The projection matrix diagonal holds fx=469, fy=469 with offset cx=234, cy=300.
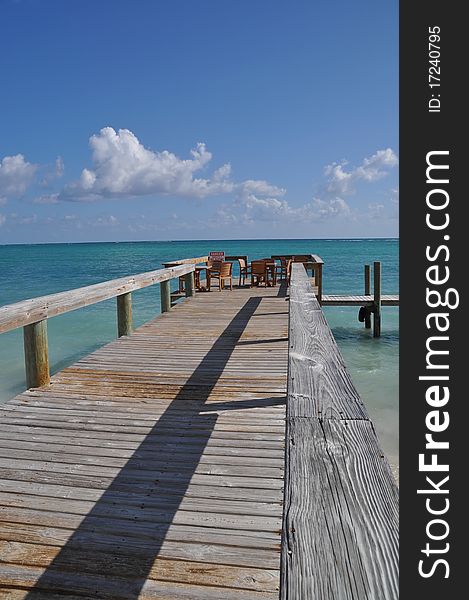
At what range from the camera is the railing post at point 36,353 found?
416 centimetres

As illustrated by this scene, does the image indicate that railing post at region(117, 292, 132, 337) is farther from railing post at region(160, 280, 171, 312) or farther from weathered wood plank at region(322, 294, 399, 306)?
weathered wood plank at region(322, 294, 399, 306)

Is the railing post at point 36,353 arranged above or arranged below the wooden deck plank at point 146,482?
above

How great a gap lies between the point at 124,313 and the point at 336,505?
595 cm

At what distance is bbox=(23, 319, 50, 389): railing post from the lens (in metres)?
4.16

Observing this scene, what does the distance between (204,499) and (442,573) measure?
183 cm

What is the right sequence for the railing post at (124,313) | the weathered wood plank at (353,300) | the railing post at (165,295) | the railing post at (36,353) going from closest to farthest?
the railing post at (36,353) < the railing post at (124,313) < the railing post at (165,295) < the weathered wood plank at (353,300)

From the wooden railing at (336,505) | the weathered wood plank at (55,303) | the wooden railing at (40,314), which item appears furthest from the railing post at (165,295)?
the wooden railing at (336,505)

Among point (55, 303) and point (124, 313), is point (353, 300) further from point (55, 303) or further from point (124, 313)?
point (55, 303)

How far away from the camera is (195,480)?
273 cm

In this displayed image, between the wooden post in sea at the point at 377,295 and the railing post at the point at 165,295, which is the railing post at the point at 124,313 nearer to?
the railing post at the point at 165,295

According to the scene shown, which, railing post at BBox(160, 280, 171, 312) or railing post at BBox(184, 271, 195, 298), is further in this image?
railing post at BBox(184, 271, 195, 298)

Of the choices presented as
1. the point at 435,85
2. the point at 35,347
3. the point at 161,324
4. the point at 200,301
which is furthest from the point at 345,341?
the point at 435,85

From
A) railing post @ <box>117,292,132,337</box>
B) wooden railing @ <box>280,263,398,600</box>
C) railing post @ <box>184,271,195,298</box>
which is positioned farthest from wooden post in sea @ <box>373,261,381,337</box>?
wooden railing @ <box>280,263,398,600</box>

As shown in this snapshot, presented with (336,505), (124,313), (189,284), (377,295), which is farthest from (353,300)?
(336,505)
